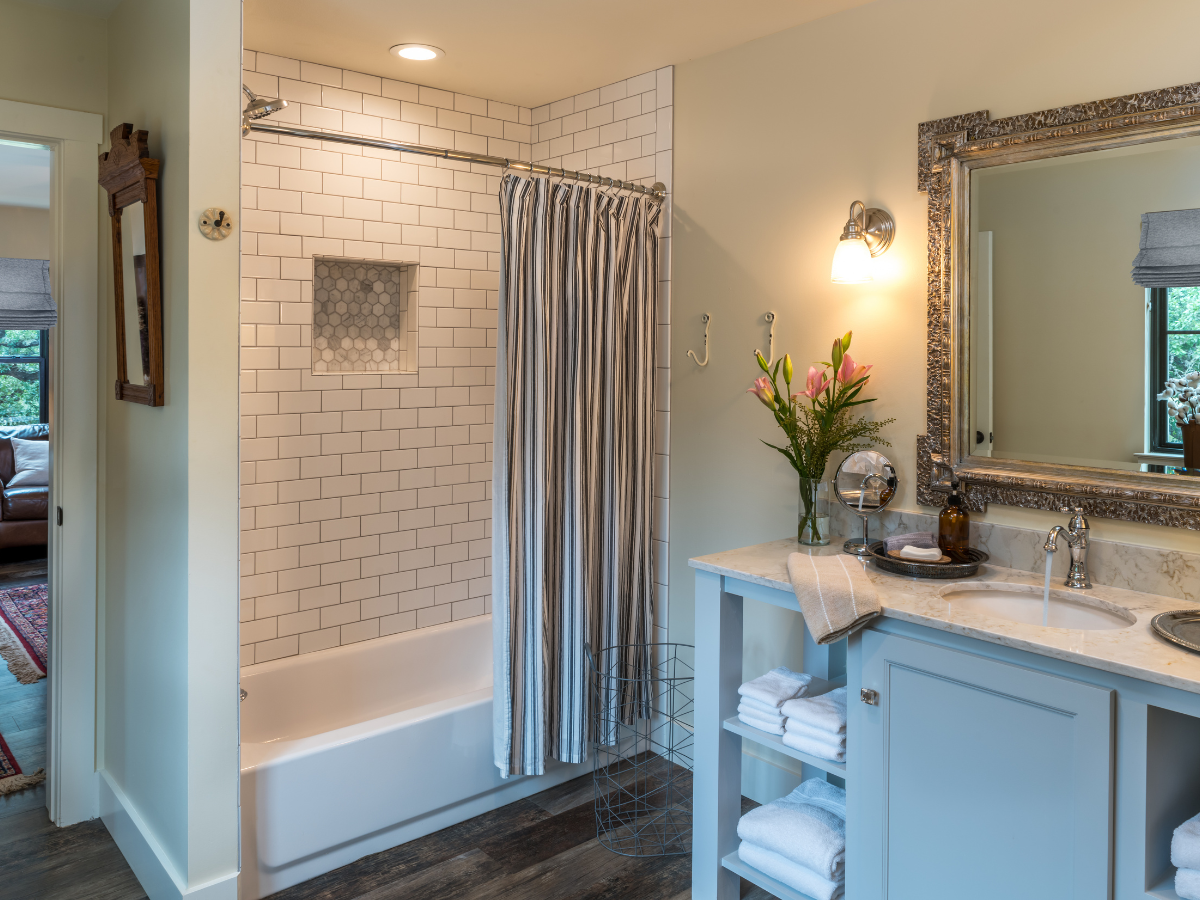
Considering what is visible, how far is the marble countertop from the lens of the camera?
5.23 feet

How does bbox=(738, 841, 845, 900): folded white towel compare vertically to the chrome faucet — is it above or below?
below

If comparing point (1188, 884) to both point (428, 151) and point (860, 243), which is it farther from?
point (428, 151)

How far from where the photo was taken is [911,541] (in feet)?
7.84

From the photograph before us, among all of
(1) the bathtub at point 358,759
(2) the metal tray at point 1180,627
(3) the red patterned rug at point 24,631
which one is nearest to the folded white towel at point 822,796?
(2) the metal tray at point 1180,627

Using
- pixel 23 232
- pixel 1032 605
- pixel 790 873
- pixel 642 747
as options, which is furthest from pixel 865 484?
pixel 23 232

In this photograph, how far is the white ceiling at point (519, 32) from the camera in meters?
2.63

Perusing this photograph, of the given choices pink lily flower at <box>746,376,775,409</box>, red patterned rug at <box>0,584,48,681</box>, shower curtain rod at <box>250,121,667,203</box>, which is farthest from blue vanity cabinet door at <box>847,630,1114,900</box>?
red patterned rug at <box>0,584,48,681</box>

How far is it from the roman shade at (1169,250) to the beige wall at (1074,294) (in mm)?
20

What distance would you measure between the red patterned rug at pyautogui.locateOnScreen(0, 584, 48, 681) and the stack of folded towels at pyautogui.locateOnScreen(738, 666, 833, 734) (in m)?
3.59

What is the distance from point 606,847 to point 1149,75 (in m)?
2.56

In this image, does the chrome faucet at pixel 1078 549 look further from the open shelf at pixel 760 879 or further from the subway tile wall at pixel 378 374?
the subway tile wall at pixel 378 374

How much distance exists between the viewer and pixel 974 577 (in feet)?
7.31

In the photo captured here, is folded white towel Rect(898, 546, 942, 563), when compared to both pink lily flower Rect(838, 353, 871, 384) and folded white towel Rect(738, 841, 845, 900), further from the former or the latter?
folded white towel Rect(738, 841, 845, 900)

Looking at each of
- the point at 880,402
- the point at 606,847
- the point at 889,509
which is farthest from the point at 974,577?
the point at 606,847
